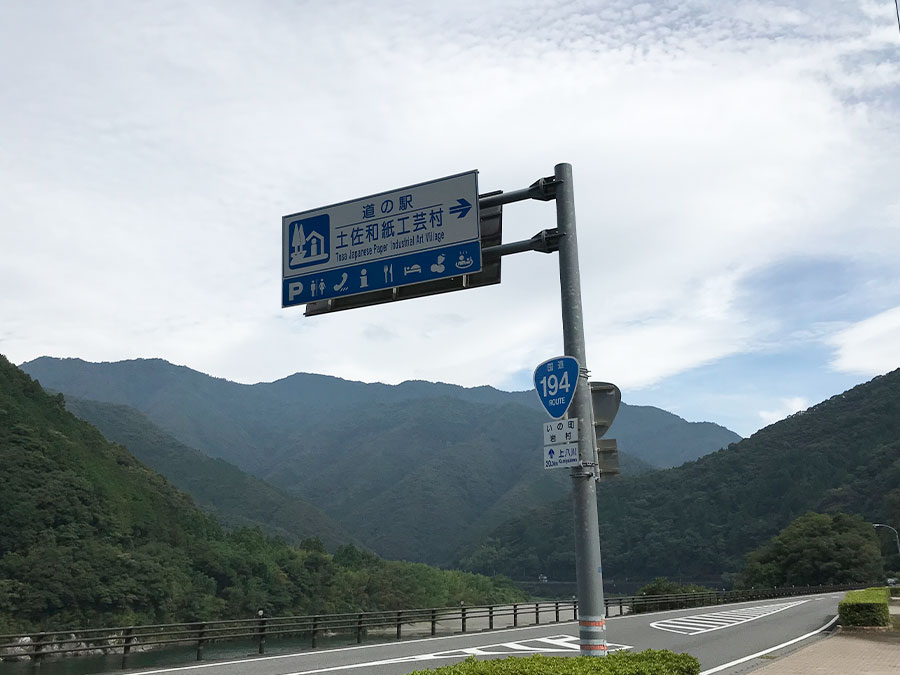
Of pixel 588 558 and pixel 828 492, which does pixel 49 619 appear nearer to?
pixel 588 558

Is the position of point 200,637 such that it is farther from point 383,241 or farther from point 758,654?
point 758,654

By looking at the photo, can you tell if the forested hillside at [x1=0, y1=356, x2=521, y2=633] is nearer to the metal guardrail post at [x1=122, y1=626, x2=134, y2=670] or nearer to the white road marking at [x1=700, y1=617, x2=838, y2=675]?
the metal guardrail post at [x1=122, y1=626, x2=134, y2=670]

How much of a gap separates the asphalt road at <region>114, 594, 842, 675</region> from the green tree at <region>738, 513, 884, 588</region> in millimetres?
74630

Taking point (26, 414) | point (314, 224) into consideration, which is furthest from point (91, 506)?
point (314, 224)

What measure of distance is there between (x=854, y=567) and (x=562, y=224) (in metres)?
103

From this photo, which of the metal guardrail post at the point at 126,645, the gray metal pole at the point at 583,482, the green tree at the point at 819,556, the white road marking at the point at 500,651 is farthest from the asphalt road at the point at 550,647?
→ the green tree at the point at 819,556

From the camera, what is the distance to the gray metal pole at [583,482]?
8.41m

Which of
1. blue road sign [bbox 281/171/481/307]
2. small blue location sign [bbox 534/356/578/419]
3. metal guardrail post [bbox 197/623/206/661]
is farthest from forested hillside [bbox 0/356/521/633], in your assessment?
small blue location sign [bbox 534/356/578/419]

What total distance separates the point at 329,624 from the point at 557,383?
19.1m

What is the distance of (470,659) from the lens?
28.5ft

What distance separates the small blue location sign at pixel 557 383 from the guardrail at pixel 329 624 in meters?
11.1

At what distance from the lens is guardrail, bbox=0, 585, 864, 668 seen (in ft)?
61.0

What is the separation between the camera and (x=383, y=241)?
40.4 feet

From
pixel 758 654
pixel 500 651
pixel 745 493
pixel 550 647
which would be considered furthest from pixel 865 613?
pixel 745 493
